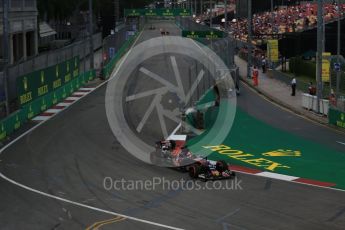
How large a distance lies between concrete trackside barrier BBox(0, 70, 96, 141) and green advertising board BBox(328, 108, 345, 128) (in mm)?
16824

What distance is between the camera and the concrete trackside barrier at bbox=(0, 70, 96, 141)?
1306 inches

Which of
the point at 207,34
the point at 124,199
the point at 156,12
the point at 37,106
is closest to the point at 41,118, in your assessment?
the point at 37,106

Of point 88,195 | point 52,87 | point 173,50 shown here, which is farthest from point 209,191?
point 173,50

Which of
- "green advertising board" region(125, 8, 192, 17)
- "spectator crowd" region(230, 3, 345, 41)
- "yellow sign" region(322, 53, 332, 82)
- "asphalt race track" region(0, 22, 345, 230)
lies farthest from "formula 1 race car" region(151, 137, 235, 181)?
"green advertising board" region(125, 8, 192, 17)

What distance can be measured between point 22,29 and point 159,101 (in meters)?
31.8

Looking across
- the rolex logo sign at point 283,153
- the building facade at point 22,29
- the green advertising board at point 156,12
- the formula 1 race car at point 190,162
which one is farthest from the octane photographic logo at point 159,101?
the green advertising board at point 156,12

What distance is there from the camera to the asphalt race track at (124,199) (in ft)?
60.4

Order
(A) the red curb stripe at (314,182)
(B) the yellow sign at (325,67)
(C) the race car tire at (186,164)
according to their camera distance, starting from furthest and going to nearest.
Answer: (B) the yellow sign at (325,67), (C) the race car tire at (186,164), (A) the red curb stripe at (314,182)

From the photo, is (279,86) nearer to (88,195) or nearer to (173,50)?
(173,50)

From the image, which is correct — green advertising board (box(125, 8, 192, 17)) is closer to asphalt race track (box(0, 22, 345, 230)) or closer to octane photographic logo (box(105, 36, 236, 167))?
octane photographic logo (box(105, 36, 236, 167))

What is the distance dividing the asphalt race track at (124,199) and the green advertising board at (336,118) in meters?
12.3

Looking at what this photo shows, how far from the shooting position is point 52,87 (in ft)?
146

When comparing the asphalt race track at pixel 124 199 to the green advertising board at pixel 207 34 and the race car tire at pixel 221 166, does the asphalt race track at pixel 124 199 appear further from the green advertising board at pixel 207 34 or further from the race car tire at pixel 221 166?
the green advertising board at pixel 207 34

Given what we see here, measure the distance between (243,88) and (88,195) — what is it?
3410cm
